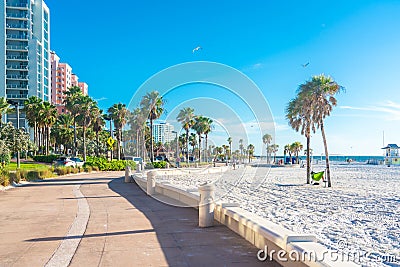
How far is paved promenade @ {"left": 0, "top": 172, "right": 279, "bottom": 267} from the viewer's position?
5.50 metres

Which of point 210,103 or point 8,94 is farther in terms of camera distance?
point 8,94

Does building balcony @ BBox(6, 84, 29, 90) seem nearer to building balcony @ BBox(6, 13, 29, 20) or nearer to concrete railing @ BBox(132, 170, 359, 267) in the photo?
building balcony @ BBox(6, 13, 29, 20)

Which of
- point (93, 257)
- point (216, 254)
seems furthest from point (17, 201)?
point (216, 254)

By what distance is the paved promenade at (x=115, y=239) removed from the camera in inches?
217

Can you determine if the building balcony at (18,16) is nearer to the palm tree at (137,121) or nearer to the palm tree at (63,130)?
the palm tree at (63,130)

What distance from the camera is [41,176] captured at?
2344 centimetres

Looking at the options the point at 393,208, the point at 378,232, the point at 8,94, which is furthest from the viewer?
the point at 8,94

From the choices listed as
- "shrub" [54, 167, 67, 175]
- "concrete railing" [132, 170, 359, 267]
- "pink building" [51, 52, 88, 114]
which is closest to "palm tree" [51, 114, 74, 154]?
"pink building" [51, 52, 88, 114]

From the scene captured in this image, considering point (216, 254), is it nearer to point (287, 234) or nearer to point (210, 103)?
point (287, 234)

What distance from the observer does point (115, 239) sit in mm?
6809

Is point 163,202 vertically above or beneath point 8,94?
beneath

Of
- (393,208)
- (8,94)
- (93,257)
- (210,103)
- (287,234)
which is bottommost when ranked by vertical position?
(393,208)

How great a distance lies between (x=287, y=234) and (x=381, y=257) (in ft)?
13.8

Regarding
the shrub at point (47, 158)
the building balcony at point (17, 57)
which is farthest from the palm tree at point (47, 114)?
the building balcony at point (17, 57)
